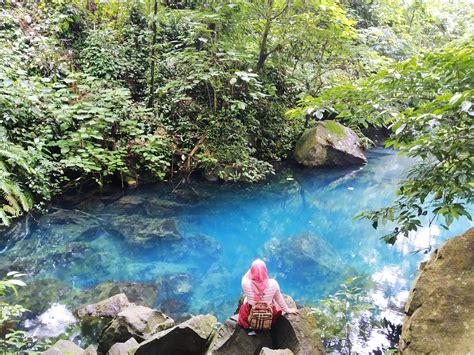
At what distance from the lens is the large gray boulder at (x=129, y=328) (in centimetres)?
395

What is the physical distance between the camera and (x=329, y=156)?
483 inches

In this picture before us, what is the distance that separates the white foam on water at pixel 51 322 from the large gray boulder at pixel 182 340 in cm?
155

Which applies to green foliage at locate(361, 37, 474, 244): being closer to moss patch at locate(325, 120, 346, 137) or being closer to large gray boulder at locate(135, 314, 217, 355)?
moss patch at locate(325, 120, 346, 137)

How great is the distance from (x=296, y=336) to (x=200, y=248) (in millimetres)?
3607

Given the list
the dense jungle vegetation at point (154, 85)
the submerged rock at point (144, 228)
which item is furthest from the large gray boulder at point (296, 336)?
the submerged rock at point (144, 228)

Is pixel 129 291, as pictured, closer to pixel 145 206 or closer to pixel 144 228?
pixel 144 228

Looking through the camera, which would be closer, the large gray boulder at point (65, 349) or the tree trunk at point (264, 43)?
the large gray boulder at point (65, 349)

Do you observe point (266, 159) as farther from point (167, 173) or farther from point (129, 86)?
point (129, 86)

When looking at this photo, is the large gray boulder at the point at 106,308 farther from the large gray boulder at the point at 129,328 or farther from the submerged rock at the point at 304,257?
the submerged rock at the point at 304,257

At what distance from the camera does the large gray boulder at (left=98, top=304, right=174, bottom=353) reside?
395cm

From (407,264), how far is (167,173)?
6.08 metres

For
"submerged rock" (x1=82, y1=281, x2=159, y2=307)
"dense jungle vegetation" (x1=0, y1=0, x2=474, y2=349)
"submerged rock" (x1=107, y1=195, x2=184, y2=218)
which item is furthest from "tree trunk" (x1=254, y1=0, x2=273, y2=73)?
"submerged rock" (x1=82, y1=281, x2=159, y2=307)

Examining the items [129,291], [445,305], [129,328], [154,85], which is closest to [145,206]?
[129,291]

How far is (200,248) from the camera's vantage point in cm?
691
